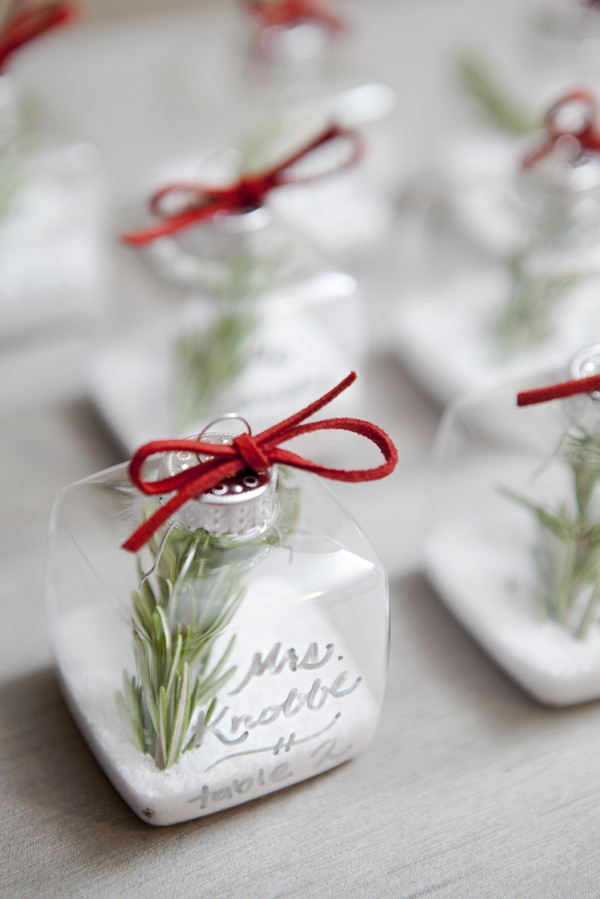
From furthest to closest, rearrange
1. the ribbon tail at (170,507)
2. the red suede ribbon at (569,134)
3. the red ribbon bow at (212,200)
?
the red suede ribbon at (569,134) → the red ribbon bow at (212,200) → the ribbon tail at (170,507)

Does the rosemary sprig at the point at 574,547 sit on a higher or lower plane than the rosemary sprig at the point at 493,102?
lower

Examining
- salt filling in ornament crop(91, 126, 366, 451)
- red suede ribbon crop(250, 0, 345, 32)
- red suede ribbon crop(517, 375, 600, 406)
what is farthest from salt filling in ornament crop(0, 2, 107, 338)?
Answer: red suede ribbon crop(517, 375, 600, 406)

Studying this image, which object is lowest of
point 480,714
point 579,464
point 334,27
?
point 480,714

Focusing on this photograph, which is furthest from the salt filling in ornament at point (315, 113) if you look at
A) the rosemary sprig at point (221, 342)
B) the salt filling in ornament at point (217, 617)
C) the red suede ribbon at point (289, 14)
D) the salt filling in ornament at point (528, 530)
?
the salt filling in ornament at point (217, 617)

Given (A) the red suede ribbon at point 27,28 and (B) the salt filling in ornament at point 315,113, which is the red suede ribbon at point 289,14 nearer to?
(B) the salt filling in ornament at point 315,113

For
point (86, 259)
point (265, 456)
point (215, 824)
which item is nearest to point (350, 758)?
point (215, 824)

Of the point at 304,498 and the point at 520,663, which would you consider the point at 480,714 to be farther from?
the point at 304,498
